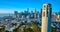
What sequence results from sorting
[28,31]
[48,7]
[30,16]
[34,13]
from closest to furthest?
[48,7] → [28,31] → [34,13] → [30,16]

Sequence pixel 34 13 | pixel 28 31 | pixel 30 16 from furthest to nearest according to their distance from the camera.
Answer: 1. pixel 30 16
2. pixel 34 13
3. pixel 28 31

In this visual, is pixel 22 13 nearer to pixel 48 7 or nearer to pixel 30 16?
pixel 30 16

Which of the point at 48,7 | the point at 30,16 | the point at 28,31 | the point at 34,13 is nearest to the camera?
the point at 48,7

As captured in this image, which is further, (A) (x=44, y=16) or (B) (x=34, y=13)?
(B) (x=34, y=13)

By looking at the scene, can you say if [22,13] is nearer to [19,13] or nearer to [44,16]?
[19,13]

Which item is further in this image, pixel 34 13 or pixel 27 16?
pixel 27 16

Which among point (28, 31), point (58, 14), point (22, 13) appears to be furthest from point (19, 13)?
point (28, 31)

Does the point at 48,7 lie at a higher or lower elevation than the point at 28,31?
higher

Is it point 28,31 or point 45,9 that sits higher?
point 45,9

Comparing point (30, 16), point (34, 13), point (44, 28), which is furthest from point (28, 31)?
point (30, 16)
